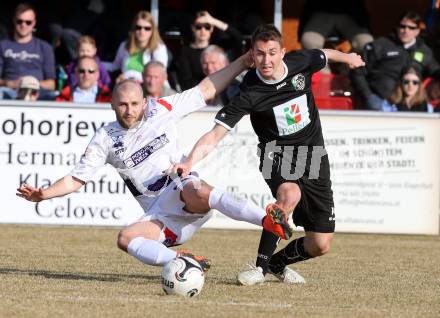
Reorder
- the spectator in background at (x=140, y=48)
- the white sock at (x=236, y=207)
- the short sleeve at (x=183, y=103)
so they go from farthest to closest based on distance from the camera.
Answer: the spectator in background at (x=140, y=48), the short sleeve at (x=183, y=103), the white sock at (x=236, y=207)

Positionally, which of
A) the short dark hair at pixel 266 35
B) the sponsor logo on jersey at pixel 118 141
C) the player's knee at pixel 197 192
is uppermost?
the short dark hair at pixel 266 35

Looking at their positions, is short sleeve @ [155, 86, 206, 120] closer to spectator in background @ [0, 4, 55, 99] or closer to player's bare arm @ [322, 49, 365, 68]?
player's bare arm @ [322, 49, 365, 68]

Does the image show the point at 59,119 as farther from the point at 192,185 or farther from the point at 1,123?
the point at 192,185

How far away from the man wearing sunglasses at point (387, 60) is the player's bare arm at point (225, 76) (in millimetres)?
6340

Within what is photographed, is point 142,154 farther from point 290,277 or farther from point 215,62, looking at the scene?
point 215,62

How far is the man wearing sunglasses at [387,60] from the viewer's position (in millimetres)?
14641

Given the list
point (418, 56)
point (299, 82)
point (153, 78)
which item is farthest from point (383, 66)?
point (299, 82)

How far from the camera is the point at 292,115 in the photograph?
27.2ft

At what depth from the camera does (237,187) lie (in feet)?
43.1

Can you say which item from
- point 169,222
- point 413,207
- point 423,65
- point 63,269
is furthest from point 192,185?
point 423,65

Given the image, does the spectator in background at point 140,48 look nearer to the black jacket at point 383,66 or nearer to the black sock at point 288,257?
the black jacket at point 383,66

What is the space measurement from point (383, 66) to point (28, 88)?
4632mm

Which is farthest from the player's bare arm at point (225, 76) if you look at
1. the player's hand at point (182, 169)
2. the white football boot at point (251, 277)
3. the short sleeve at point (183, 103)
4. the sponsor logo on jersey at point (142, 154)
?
the white football boot at point (251, 277)

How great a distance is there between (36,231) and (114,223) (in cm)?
96
